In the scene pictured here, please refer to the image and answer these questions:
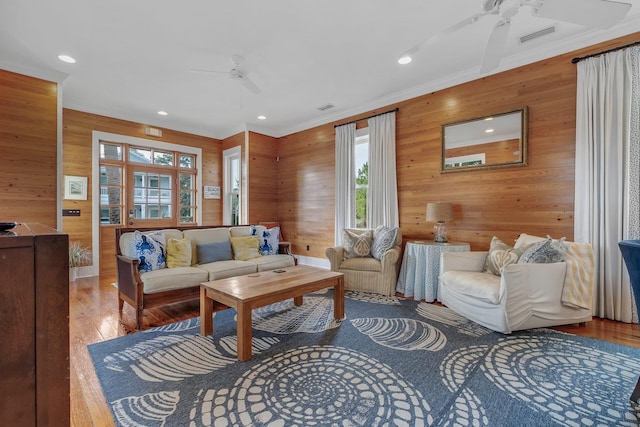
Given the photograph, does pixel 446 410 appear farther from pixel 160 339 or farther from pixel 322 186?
pixel 322 186

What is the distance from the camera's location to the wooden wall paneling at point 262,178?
606 cm

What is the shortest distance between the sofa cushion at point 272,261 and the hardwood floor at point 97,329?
33.7 inches

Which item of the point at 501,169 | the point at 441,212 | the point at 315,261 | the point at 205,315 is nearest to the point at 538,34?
the point at 501,169

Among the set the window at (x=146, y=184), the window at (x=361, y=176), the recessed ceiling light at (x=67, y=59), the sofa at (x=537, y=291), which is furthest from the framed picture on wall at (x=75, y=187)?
the sofa at (x=537, y=291)

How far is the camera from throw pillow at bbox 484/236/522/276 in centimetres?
288

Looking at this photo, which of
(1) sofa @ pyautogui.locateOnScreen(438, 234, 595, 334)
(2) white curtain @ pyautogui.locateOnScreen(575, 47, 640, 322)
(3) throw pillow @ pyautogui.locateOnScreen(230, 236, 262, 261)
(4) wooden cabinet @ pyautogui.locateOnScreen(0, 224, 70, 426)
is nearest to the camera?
(4) wooden cabinet @ pyautogui.locateOnScreen(0, 224, 70, 426)

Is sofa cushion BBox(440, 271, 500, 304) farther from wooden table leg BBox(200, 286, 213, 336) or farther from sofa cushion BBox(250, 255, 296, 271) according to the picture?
wooden table leg BBox(200, 286, 213, 336)

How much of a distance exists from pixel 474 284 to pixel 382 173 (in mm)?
2308

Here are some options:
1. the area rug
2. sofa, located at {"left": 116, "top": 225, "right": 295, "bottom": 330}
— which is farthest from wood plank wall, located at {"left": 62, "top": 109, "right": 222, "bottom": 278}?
the area rug

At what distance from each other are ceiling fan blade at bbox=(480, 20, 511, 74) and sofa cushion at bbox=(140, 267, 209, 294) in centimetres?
345

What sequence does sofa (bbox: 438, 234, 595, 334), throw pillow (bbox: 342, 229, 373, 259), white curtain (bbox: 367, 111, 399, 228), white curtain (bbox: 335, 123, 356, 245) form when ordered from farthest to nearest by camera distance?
1. white curtain (bbox: 335, 123, 356, 245)
2. white curtain (bbox: 367, 111, 399, 228)
3. throw pillow (bbox: 342, 229, 373, 259)
4. sofa (bbox: 438, 234, 595, 334)

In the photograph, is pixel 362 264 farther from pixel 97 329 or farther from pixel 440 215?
pixel 97 329

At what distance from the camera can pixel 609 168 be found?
282 cm

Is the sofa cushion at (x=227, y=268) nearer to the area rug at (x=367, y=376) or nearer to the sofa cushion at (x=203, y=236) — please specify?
the sofa cushion at (x=203, y=236)
